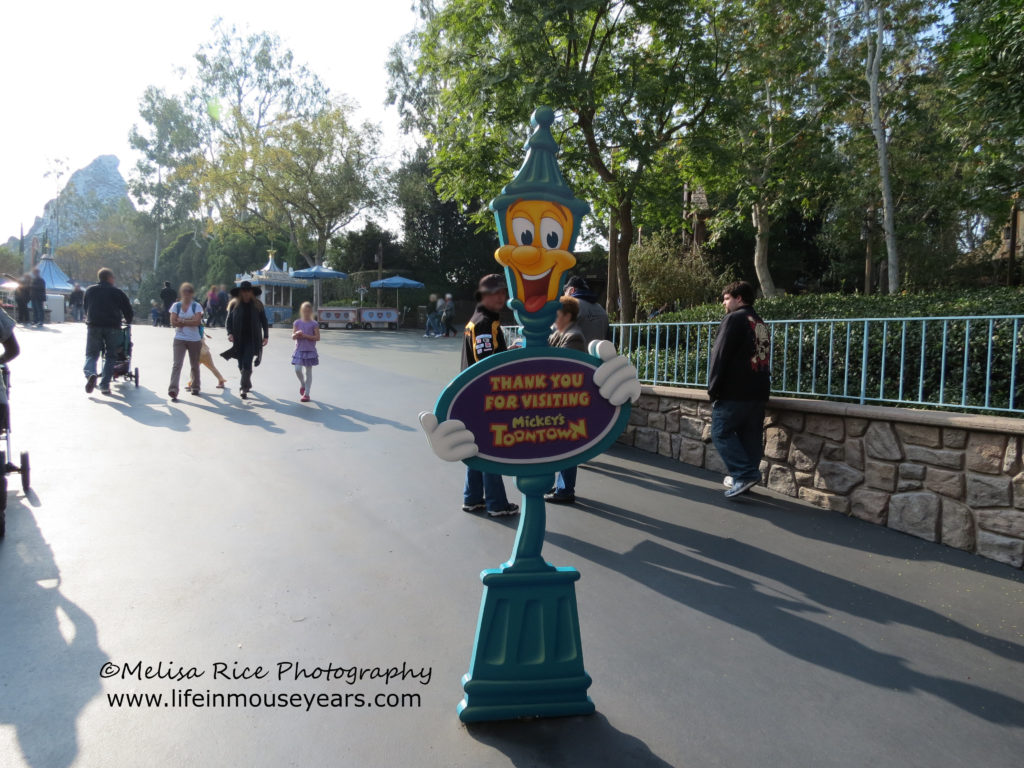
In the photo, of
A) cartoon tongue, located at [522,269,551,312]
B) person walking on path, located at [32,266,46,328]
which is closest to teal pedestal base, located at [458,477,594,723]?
cartoon tongue, located at [522,269,551,312]

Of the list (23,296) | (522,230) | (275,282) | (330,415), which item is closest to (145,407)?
(330,415)

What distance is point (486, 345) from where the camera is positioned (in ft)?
15.4

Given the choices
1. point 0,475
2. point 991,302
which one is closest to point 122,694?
point 0,475

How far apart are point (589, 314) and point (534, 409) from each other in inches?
159

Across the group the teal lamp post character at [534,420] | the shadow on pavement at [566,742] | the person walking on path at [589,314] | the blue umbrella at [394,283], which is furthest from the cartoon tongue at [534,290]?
the blue umbrella at [394,283]

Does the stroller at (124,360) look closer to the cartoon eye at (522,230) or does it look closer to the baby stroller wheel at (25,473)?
the baby stroller wheel at (25,473)

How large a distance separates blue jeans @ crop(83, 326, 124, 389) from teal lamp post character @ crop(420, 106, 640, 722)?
926cm

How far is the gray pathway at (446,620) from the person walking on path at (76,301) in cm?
2926

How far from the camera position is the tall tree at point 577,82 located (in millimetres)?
9258

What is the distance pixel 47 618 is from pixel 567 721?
2.57 m

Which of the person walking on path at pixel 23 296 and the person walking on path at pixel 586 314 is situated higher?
the person walking on path at pixel 23 296

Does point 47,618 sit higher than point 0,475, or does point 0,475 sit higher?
point 0,475

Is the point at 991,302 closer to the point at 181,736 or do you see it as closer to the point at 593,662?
the point at 593,662

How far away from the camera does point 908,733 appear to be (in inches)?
101
